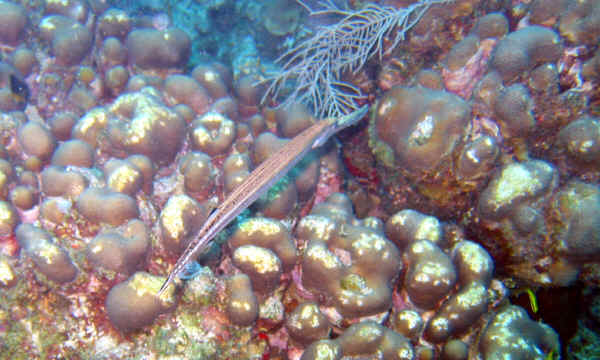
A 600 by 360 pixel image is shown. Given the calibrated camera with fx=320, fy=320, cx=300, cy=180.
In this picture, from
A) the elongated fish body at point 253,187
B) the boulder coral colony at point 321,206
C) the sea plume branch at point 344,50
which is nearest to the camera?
the elongated fish body at point 253,187

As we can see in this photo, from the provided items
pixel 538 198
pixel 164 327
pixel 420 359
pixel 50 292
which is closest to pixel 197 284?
pixel 164 327

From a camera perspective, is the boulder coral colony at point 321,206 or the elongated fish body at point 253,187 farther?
the boulder coral colony at point 321,206

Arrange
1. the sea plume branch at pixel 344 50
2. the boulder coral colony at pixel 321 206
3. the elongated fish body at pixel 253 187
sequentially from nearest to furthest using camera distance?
the elongated fish body at pixel 253 187 → the boulder coral colony at pixel 321 206 → the sea plume branch at pixel 344 50

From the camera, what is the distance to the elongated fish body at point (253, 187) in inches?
100

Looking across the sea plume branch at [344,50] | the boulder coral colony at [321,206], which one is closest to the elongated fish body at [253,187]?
the boulder coral colony at [321,206]

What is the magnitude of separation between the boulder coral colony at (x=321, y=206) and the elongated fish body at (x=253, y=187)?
66 centimetres

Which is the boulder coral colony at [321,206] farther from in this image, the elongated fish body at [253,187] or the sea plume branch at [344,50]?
the elongated fish body at [253,187]

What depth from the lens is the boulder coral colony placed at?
3035mm

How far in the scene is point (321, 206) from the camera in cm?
424

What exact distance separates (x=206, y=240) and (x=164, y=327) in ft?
3.71

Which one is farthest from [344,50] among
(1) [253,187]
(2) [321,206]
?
(1) [253,187]

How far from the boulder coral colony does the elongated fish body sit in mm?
661

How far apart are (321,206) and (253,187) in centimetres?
158

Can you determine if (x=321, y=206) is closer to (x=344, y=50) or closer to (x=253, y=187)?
(x=253, y=187)
